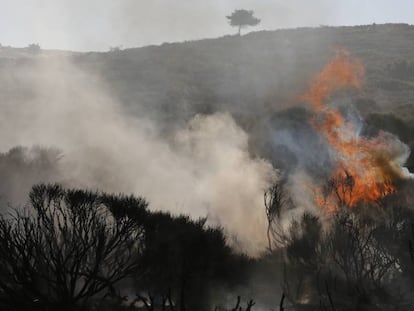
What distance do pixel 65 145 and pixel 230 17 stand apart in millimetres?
79466

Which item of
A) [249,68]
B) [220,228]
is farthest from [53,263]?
[249,68]

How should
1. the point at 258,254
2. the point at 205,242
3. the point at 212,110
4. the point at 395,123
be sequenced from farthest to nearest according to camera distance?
the point at 212,110 → the point at 395,123 → the point at 258,254 → the point at 205,242

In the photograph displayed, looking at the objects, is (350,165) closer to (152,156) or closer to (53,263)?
(152,156)

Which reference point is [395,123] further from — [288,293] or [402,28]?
[402,28]

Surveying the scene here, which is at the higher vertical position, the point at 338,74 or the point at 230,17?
the point at 230,17

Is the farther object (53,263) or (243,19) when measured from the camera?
(243,19)

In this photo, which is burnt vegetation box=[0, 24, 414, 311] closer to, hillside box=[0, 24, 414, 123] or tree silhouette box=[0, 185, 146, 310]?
tree silhouette box=[0, 185, 146, 310]

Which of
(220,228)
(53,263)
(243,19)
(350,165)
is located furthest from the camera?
(243,19)

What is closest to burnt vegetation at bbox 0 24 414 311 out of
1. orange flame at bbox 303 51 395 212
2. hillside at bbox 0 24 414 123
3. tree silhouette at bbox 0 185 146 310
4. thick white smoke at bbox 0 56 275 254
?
tree silhouette at bbox 0 185 146 310

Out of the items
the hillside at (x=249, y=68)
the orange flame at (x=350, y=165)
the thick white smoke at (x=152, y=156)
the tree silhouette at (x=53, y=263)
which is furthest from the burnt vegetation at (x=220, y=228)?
the thick white smoke at (x=152, y=156)

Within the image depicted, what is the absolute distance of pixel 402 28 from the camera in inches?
4914

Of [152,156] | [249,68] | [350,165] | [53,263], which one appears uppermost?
[249,68]

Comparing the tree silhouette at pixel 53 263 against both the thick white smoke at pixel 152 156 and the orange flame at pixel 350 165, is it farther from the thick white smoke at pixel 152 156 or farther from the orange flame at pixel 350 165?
the orange flame at pixel 350 165

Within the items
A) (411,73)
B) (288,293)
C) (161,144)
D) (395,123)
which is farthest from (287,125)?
(411,73)
